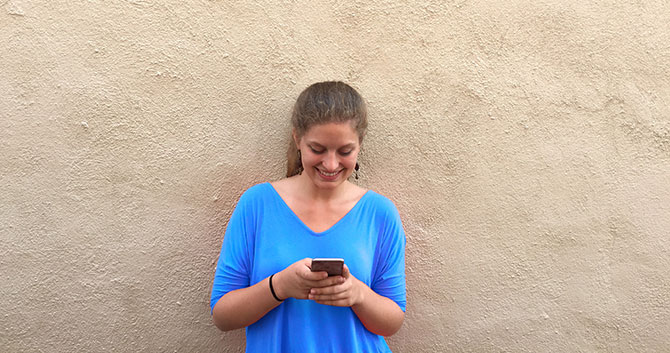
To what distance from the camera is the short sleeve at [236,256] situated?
5.71 feet

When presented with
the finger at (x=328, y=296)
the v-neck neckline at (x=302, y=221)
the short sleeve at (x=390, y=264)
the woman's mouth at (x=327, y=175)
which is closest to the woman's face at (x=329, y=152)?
the woman's mouth at (x=327, y=175)

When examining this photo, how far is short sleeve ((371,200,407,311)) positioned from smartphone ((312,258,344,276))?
39 centimetres

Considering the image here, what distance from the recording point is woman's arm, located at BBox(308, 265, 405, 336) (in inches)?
61.4

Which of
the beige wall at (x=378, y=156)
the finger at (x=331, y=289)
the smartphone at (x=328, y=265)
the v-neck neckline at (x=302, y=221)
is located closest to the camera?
the smartphone at (x=328, y=265)

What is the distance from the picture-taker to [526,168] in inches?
82.8

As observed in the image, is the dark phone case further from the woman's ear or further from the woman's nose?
the woman's ear

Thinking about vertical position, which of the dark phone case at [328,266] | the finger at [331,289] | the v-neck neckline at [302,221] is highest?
the v-neck neckline at [302,221]

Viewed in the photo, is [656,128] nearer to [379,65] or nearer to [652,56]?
[652,56]

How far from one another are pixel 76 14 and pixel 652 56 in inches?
96.7

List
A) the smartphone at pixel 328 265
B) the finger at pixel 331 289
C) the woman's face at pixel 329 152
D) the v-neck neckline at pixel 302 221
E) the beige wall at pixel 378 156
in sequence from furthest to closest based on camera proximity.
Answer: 1. the beige wall at pixel 378 156
2. the v-neck neckline at pixel 302 221
3. the woman's face at pixel 329 152
4. the finger at pixel 331 289
5. the smartphone at pixel 328 265

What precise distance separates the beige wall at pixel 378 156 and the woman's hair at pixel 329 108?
0.25 metres

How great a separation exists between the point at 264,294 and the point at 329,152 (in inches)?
21.6

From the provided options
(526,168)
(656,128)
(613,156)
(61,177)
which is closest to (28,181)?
(61,177)

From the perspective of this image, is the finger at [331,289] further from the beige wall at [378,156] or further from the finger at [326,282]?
the beige wall at [378,156]
